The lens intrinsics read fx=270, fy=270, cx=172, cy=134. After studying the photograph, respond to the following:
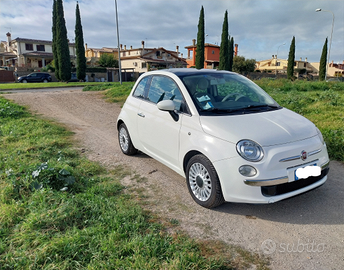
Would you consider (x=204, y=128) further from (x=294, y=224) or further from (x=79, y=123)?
(x=79, y=123)

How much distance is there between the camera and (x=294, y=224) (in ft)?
10.0

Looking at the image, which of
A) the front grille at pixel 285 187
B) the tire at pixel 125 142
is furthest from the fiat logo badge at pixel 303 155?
the tire at pixel 125 142

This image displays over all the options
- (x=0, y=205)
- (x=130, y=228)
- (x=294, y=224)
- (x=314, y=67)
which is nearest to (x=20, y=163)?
(x=0, y=205)

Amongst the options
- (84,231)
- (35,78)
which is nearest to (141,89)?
(84,231)

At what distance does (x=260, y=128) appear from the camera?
3156 mm

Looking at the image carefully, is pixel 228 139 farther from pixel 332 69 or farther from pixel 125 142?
pixel 332 69

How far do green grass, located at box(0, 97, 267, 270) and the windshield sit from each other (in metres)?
1.63

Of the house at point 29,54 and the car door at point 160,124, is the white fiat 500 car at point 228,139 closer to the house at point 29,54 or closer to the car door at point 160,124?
the car door at point 160,124

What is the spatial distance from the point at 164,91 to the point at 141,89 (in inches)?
31.5

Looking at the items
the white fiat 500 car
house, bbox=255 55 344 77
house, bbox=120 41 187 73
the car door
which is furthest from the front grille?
house, bbox=255 55 344 77

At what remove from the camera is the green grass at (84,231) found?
237cm

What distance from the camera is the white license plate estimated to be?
9.85 feet

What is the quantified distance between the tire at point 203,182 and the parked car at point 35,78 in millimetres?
34422

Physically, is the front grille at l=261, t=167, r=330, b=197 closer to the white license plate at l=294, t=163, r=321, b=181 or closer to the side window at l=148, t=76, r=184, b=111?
the white license plate at l=294, t=163, r=321, b=181
